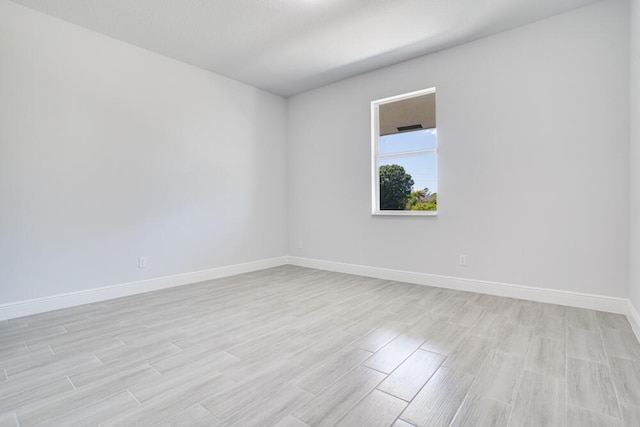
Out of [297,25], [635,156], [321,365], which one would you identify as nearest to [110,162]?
[297,25]

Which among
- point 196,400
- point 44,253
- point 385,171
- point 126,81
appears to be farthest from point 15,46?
point 385,171

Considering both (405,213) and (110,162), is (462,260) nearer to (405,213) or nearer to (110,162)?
(405,213)

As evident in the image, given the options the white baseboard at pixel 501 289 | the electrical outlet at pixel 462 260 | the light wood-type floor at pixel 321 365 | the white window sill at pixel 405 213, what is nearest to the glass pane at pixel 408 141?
the white window sill at pixel 405 213

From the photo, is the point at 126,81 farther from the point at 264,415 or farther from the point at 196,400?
the point at 264,415

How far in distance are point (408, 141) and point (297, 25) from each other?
6.43ft

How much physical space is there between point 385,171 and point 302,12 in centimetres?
224

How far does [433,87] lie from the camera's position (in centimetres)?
378

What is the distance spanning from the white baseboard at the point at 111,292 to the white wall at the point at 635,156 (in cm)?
431

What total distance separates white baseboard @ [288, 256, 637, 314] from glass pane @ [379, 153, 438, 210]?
0.90 m

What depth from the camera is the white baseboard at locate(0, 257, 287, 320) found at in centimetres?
280

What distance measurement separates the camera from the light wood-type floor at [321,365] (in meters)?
1.44

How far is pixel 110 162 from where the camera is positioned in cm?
338

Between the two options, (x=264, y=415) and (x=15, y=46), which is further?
(x=15, y=46)

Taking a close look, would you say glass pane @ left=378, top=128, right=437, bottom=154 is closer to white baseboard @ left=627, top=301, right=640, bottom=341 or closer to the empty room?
the empty room
